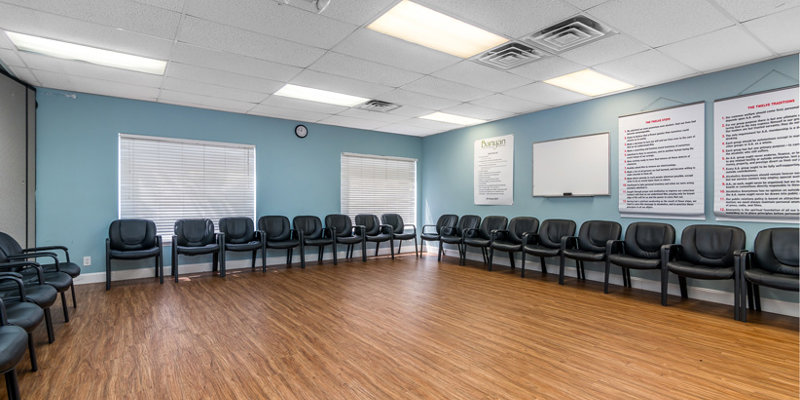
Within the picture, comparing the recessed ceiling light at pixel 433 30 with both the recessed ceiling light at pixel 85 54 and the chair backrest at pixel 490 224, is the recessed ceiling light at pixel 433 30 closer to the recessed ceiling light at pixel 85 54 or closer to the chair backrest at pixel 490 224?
the recessed ceiling light at pixel 85 54

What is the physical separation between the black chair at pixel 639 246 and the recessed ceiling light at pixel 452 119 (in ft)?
10.1

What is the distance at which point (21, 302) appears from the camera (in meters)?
2.49

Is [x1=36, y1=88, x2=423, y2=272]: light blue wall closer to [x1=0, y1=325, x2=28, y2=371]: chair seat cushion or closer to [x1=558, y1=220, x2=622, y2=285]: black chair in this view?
[x1=0, y1=325, x2=28, y2=371]: chair seat cushion

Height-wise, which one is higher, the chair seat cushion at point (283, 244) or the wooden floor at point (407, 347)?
the chair seat cushion at point (283, 244)

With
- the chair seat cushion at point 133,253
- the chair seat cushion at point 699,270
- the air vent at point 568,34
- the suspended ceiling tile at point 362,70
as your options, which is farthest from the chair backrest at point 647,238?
the chair seat cushion at point 133,253

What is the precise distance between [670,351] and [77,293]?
607 centimetres

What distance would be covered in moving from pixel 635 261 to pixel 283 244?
474 cm

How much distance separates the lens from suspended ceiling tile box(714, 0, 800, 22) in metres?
2.82

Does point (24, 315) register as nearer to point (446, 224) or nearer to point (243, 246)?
point (243, 246)

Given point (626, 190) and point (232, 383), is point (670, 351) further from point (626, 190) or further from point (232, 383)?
point (232, 383)

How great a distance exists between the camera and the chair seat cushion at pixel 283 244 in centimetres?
596

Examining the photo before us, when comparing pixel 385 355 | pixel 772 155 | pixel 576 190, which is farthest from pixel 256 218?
pixel 772 155

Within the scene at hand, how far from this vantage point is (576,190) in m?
5.64

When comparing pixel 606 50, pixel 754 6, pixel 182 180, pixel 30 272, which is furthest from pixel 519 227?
pixel 30 272
